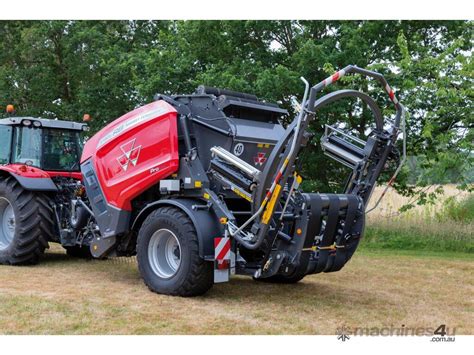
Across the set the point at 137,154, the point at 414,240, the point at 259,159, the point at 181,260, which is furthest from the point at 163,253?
the point at 414,240

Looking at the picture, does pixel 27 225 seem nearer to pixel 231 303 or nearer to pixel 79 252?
pixel 79 252

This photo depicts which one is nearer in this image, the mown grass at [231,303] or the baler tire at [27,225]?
the mown grass at [231,303]

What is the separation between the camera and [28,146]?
9.64 metres

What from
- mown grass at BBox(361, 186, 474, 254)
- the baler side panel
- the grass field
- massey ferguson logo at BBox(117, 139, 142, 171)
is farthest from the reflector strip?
mown grass at BBox(361, 186, 474, 254)

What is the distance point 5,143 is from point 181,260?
446cm

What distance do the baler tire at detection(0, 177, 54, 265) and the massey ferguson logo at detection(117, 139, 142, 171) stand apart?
1.93 metres

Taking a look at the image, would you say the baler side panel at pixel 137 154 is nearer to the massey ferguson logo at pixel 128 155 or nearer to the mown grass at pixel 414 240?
the massey ferguson logo at pixel 128 155

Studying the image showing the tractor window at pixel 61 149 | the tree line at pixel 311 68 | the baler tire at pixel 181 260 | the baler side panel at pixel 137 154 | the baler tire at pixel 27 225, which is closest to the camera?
the baler tire at pixel 181 260

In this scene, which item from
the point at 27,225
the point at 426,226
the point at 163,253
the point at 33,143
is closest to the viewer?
the point at 163,253

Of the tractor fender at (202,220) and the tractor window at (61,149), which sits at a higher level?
the tractor window at (61,149)

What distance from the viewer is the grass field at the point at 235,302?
5.60 meters

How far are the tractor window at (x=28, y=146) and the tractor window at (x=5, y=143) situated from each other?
0.11m

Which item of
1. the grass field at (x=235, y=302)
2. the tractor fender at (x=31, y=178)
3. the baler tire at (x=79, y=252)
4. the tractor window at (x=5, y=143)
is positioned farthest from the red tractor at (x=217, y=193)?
the baler tire at (x=79, y=252)

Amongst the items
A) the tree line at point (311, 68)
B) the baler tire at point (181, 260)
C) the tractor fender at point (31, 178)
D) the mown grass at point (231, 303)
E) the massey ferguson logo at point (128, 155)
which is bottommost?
the mown grass at point (231, 303)
